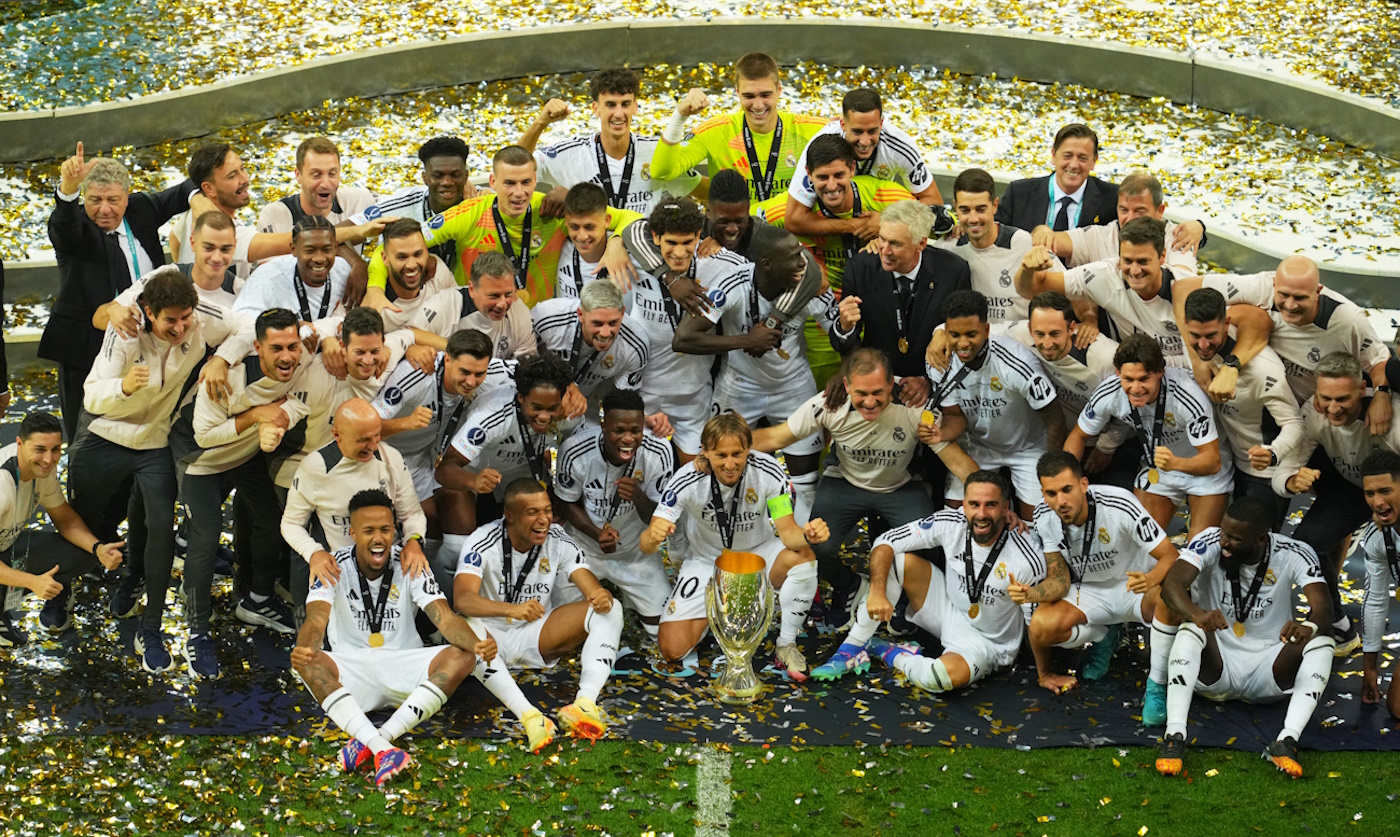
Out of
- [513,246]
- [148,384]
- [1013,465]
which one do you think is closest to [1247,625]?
[1013,465]

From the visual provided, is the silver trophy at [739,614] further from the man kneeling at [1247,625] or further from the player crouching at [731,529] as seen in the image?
the man kneeling at [1247,625]

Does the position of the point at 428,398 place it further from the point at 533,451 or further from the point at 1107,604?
the point at 1107,604

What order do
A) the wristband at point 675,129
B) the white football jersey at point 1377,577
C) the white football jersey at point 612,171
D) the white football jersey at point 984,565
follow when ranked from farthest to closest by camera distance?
the white football jersey at point 612,171 → the wristband at point 675,129 → the white football jersey at point 984,565 → the white football jersey at point 1377,577

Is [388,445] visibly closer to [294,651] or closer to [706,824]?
[294,651]

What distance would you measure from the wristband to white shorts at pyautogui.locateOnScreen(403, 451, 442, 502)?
212cm

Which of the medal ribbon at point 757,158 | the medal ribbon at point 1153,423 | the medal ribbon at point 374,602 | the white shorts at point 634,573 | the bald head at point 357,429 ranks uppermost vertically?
the medal ribbon at point 757,158

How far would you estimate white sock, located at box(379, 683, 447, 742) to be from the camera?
694 cm

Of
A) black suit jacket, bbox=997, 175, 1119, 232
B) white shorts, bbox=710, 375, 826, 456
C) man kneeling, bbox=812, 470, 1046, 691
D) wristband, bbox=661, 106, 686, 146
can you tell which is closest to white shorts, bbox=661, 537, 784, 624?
man kneeling, bbox=812, 470, 1046, 691

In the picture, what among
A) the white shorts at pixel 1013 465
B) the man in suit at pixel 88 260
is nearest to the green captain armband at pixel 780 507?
the white shorts at pixel 1013 465

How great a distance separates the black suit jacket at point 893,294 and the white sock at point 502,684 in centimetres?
215

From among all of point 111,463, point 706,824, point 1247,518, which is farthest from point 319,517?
point 1247,518

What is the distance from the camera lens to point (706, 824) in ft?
21.4

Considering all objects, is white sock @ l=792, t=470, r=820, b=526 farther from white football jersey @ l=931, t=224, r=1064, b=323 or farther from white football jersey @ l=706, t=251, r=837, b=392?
white football jersey @ l=931, t=224, r=1064, b=323

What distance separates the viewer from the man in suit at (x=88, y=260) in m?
8.20
